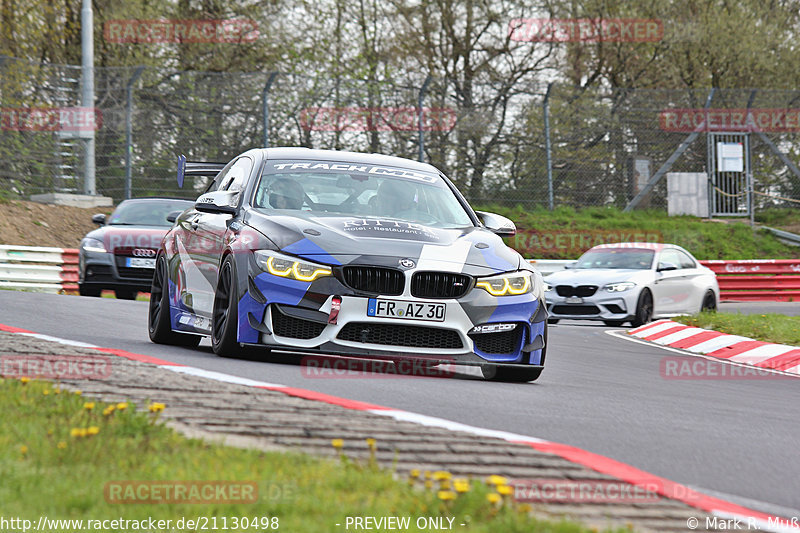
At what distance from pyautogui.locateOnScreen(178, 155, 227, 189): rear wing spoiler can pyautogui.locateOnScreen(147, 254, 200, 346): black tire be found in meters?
0.83

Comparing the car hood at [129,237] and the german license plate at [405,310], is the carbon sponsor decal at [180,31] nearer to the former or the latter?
the car hood at [129,237]

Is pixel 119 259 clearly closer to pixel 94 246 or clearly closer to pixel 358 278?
pixel 94 246

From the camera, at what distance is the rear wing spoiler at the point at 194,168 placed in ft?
→ 33.6

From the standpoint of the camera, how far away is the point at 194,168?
10.6 m

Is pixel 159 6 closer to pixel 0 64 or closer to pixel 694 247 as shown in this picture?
pixel 0 64

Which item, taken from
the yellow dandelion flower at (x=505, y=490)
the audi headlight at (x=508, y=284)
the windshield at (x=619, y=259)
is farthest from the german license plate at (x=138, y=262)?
the yellow dandelion flower at (x=505, y=490)

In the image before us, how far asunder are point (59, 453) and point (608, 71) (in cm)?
3251

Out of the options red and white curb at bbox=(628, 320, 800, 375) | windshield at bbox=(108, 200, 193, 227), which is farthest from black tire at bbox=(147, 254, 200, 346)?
windshield at bbox=(108, 200, 193, 227)

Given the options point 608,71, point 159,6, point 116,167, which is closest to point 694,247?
point 608,71

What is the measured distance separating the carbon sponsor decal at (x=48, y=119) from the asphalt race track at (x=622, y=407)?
1317cm

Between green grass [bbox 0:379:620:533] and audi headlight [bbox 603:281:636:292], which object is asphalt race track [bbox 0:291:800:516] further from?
audi headlight [bbox 603:281:636:292]

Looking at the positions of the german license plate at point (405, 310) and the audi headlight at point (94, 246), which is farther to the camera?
the audi headlight at point (94, 246)

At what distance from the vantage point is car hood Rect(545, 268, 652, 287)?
17.5m

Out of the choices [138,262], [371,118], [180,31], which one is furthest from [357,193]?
[180,31]
